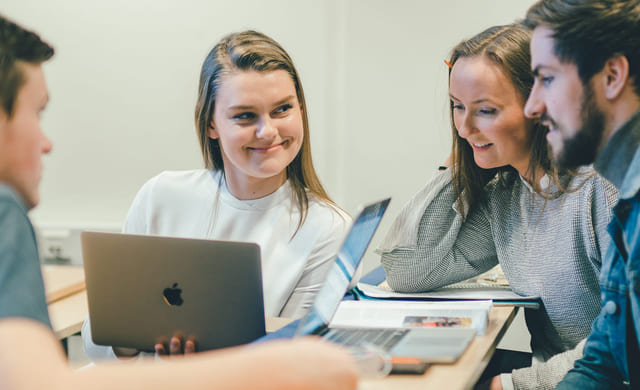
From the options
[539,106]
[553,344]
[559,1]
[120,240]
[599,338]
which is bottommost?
[553,344]

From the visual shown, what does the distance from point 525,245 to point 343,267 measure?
633 mm

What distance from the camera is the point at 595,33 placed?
92cm

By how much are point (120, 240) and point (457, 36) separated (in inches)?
74.0

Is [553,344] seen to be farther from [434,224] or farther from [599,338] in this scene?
[434,224]

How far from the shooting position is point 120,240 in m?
1.07

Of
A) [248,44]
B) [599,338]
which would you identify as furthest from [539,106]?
[248,44]

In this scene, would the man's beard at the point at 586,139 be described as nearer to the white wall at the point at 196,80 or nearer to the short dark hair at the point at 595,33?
the short dark hair at the point at 595,33

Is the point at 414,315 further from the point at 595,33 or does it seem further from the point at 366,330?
the point at 595,33

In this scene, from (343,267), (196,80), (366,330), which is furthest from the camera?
(196,80)

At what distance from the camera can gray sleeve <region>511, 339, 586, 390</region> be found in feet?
3.54

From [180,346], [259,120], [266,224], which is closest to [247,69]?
[259,120]

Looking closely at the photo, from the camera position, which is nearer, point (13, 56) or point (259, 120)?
point (13, 56)

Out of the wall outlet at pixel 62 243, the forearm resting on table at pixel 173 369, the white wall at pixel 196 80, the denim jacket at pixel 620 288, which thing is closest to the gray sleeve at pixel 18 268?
the forearm resting on table at pixel 173 369

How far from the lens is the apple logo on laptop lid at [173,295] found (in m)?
1.03
